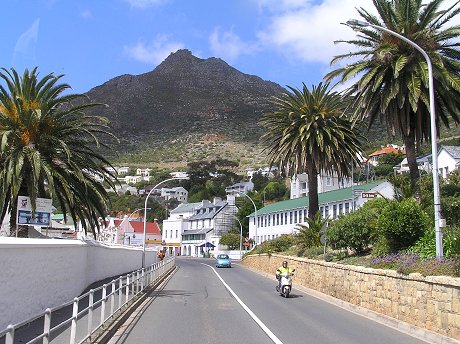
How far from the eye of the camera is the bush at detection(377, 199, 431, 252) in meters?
18.7

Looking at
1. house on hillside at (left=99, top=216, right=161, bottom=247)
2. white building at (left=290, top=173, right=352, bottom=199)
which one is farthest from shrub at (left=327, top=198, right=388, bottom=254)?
white building at (left=290, top=173, right=352, bottom=199)

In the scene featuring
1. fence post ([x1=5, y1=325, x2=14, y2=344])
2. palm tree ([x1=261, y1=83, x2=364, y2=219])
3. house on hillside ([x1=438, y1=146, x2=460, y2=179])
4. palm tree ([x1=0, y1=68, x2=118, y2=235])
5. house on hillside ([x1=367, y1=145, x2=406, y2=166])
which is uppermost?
house on hillside ([x1=367, y1=145, x2=406, y2=166])

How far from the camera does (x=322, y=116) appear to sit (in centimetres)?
3478

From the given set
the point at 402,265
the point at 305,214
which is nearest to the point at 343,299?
the point at 402,265

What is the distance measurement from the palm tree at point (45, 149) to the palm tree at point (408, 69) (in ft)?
45.8

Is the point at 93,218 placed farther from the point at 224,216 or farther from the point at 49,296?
the point at 224,216

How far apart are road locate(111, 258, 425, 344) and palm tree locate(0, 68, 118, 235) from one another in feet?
18.8

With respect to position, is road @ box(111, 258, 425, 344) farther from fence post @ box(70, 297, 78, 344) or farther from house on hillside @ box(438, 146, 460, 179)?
house on hillside @ box(438, 146, 460, 179)

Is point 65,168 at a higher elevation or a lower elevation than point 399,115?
lower

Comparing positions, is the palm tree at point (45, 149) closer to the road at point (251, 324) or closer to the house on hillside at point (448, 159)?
the road at point (251, 324)

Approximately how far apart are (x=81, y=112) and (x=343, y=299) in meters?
13.8

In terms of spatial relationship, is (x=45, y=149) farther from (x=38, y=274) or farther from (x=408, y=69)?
(x=408, y=69)

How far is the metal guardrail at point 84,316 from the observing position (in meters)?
7.03

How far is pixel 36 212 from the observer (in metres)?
19.1
